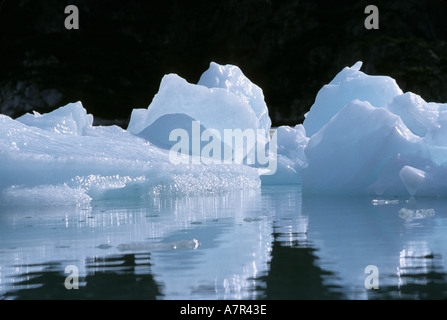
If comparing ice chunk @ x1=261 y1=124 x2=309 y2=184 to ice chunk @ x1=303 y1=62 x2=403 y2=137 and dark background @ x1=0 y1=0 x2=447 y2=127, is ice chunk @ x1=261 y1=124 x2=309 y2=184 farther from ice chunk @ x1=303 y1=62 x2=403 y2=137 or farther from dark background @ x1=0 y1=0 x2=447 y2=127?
dark background @ x1=0 y1=0 x2=447 y2=127

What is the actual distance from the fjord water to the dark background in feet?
147

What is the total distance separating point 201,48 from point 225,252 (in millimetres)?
55075

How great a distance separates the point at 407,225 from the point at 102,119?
48140mm

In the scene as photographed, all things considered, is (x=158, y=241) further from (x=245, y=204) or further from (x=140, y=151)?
(x=140, y=151)

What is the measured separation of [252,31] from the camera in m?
57.9

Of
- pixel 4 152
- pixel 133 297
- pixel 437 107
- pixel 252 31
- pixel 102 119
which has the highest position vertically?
pixel 252 31

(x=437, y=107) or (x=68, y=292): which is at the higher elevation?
(x=437, y=107)

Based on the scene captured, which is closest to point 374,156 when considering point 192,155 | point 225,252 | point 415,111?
point 415,111

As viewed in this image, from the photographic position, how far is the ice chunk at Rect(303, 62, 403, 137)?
47.0ft

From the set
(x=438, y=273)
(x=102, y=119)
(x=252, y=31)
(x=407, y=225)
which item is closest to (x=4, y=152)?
(x=407, y=225)

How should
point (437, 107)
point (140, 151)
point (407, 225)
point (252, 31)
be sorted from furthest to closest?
1. point (252, 31)
2. point (437, 107)
3. point (140, 151)
4. point (407, 225)

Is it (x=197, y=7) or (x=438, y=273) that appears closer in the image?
(x=438, y=273)

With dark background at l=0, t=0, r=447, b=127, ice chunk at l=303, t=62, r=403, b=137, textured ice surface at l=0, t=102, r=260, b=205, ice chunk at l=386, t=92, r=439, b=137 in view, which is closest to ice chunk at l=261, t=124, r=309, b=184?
ice chunk at l=303, t=62, r=403, b=137

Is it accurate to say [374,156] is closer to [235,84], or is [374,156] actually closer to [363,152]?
[363,152]
